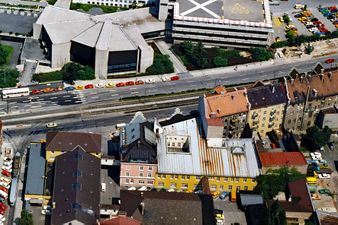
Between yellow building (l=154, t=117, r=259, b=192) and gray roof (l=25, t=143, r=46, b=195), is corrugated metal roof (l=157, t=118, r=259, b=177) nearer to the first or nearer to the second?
yellow building (l=154, t=117, r=259, b=192)

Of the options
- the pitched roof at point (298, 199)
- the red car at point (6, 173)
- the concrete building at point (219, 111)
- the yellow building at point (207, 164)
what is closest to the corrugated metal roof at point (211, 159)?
the yellow building at point (207, 164)

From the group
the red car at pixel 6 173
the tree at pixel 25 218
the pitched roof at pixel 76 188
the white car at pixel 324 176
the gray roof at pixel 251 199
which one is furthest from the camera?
the white car at pixel 324 176

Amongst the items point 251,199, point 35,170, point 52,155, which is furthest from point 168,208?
point 35,170

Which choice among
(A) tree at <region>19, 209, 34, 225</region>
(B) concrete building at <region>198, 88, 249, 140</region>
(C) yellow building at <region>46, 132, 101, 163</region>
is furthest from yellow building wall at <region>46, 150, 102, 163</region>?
(B) concrete building at <region>198, 88, 249, 140</region>

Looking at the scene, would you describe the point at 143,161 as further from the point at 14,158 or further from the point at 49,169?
the point at 14,158

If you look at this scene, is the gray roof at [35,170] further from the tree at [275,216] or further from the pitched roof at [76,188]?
the tree at [275,216]

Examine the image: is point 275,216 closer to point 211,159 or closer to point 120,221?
point 211,159
